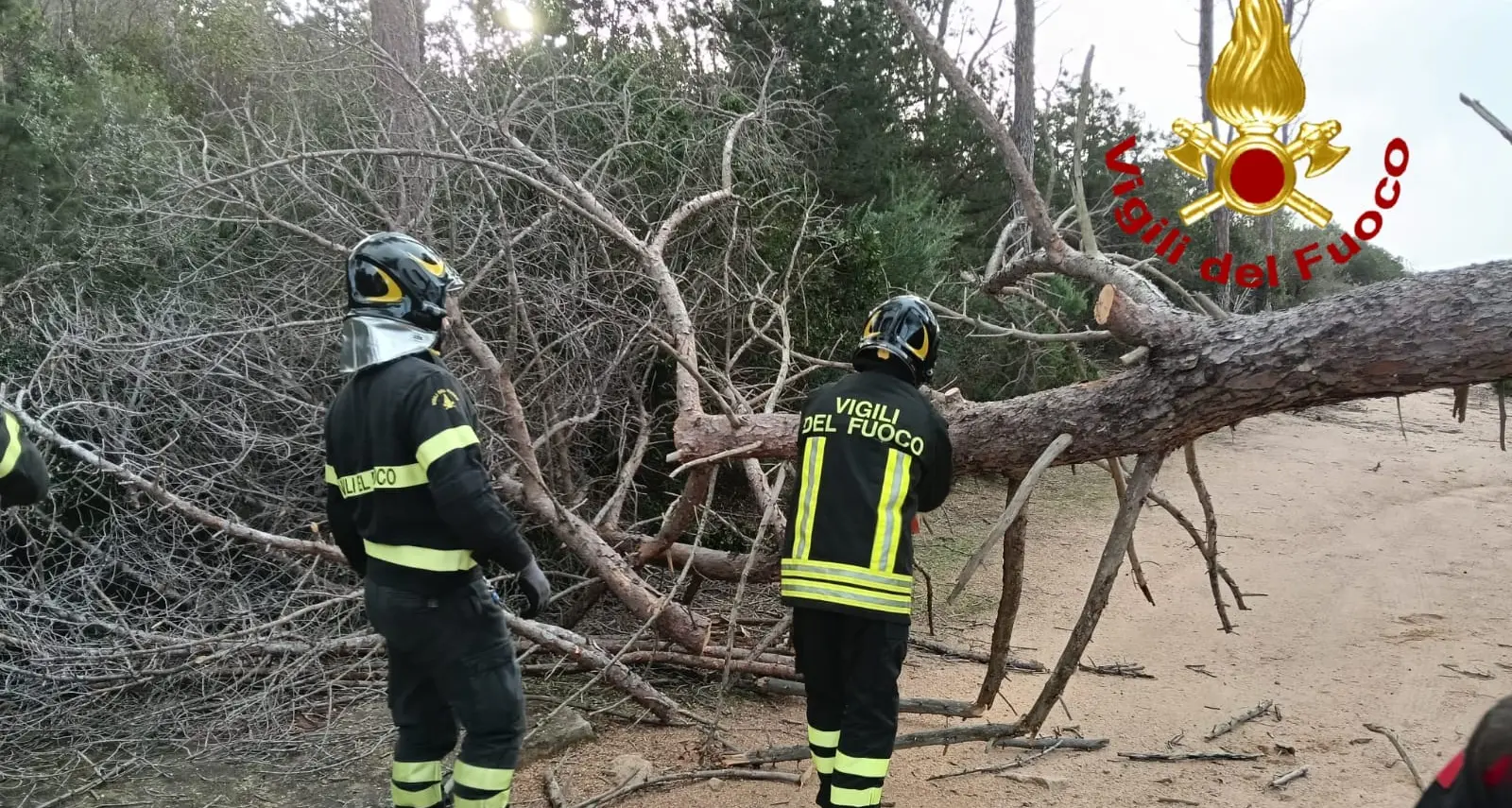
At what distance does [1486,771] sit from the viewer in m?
1.00

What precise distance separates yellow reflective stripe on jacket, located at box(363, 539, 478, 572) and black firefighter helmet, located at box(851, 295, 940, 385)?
148 centimetres

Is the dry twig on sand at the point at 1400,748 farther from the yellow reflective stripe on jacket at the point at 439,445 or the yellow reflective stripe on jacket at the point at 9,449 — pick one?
the yellow reflective stripe on jacket at the point at 9,449

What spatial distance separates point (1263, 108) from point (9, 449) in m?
6.00

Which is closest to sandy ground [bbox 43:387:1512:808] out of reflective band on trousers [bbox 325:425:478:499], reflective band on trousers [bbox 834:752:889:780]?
reflective band on trousers [bbox 834:752:889:780]

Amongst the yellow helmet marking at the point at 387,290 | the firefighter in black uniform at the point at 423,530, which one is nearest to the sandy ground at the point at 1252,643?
the firefighter in black uniform at the point at 423,530

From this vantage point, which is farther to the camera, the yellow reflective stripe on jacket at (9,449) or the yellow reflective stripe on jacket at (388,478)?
the yellow reflective stripe on jacket at (388,478)

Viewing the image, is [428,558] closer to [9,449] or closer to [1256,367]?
[9,449]

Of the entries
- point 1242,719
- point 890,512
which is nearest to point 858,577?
point 890,512

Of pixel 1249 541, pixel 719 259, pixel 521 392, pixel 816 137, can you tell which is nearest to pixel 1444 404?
pixel 1249 541

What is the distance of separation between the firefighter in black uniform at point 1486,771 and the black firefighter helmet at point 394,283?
101 inches

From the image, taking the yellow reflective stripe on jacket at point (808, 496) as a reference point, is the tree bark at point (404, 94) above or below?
above

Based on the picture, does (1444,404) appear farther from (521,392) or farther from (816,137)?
(521,392)

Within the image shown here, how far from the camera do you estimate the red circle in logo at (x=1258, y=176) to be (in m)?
6.00

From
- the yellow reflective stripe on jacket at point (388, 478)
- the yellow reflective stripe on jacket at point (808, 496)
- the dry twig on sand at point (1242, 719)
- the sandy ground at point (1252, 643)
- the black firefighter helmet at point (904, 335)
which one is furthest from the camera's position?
the dry twig on sand at point (1242, 719)
